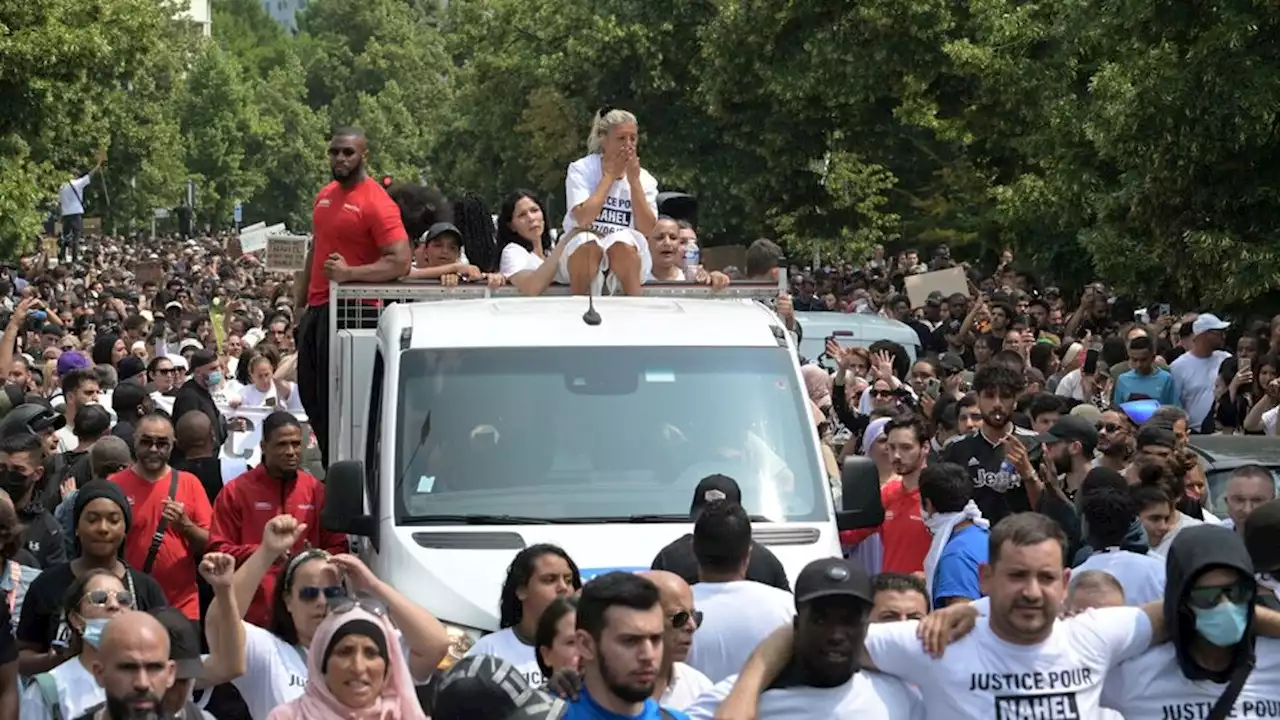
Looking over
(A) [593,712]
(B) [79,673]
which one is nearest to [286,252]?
(B) [79,673]

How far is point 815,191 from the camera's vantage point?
4088 centimetres

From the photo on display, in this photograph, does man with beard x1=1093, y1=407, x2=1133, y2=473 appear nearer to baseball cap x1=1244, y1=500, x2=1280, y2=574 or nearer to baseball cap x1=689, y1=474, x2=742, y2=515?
baseball cap x1=689, y1=474, x2=742, y2=515

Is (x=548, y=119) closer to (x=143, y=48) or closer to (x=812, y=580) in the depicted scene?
(x=143, y=48)

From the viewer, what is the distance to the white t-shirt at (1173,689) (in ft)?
21.3

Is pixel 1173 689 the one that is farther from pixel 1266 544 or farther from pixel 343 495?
pixel 343 495

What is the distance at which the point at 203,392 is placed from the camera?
15.9m

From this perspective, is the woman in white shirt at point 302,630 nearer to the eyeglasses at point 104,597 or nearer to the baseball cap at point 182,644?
the baseball cap at point 182,644

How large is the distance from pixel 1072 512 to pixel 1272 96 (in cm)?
924

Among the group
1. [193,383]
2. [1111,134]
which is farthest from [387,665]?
[1111,134]

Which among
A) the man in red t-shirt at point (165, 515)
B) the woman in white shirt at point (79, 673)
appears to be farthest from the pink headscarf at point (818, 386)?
the woman in white shirt at point (79, 673)

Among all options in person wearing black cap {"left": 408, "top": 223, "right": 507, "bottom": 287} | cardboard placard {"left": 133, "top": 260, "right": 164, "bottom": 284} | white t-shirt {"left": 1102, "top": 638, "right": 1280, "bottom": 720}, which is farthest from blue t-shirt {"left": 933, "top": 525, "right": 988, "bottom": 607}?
cardboard placard {"left": 133, "top": 260, "right": 164, "bottom": 284}

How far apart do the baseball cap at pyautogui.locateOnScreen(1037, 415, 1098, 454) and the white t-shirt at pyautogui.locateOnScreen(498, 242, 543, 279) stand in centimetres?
264

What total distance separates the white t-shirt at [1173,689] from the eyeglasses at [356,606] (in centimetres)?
190

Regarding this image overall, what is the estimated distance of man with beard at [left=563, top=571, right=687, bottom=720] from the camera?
592 cm
